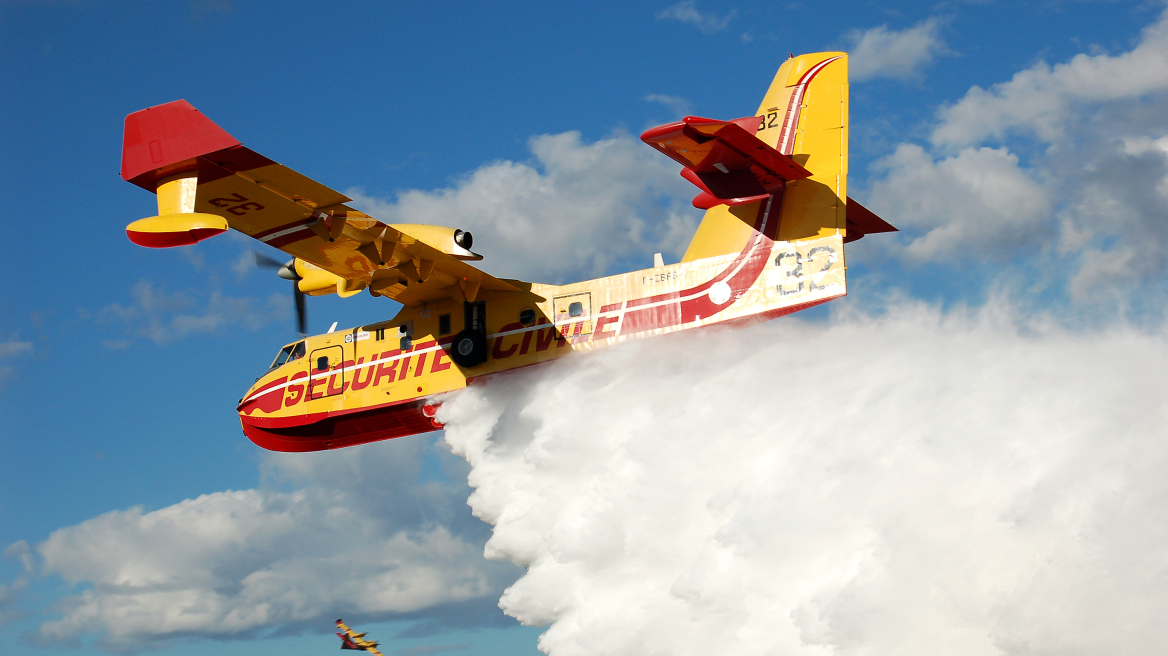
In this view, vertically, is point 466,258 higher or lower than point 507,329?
higher

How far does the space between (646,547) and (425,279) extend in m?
5.91

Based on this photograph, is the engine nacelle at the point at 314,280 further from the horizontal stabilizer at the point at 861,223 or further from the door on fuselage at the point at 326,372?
the horizontal stabilizer at the point at 861,223

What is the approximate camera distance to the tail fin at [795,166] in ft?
52.5

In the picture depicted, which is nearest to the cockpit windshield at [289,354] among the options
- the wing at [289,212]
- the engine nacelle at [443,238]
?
the wing at [289,212]

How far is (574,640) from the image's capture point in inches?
637

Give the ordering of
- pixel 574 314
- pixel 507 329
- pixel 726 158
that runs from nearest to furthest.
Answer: pixel 726 158 → pixel 574 314 → pixel 507 329

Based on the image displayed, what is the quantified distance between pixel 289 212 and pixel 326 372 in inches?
203

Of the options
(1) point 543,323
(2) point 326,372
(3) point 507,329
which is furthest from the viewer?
(2) point 326,372

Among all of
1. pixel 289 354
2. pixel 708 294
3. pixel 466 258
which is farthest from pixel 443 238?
pixel 289 354

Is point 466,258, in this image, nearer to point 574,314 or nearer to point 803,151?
point 574,314

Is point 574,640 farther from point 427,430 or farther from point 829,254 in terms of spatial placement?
point 829,254

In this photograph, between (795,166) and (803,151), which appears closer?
(795,166)

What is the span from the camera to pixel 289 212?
51.0 feet

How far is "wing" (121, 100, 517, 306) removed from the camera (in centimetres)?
1422
